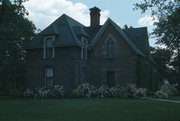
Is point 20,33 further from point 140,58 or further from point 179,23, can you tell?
point 179,23

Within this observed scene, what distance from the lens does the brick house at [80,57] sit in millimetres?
27312

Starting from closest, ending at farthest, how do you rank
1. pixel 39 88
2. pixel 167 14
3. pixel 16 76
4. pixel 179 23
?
pixel 179 23
pixel 167 14
pixel 39 88
pixel 16 76

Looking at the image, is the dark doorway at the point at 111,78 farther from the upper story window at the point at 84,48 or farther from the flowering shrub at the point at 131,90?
the upper story window at the point at 84,48

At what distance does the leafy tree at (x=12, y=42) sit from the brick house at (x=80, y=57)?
128 inches

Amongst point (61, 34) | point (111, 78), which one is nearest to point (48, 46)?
point (61, 34)

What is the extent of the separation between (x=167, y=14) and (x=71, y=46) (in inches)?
615

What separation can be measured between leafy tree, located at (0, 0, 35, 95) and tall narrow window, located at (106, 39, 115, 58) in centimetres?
1010

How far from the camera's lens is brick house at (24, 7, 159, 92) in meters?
27.3

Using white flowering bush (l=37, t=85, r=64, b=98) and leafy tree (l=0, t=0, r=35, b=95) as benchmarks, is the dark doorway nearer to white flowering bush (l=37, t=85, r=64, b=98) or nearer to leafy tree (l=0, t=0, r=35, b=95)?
white flowering bush (l=37, t=85, r=64, b=98)

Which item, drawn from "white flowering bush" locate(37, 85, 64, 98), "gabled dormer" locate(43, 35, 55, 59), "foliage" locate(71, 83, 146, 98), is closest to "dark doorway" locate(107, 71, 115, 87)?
"foliage" locate(71, 83, 146, 98)

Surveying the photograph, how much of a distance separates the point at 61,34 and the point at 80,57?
3278 millimetres

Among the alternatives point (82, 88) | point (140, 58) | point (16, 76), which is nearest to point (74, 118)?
point (82, 88)

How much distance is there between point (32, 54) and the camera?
2916 centimetres

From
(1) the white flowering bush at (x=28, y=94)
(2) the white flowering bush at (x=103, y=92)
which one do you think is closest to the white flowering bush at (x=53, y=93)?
(1) the white flowering bush at (x=28, y=94)
